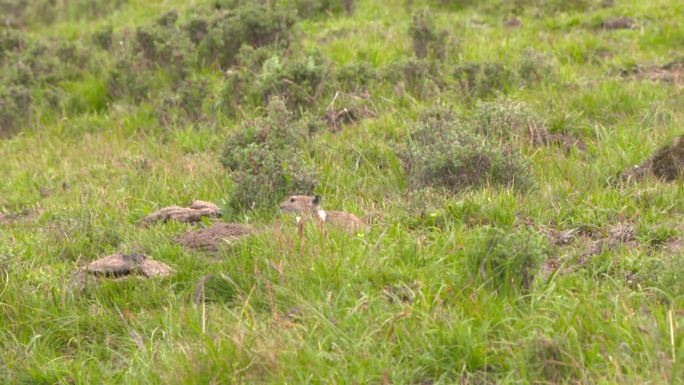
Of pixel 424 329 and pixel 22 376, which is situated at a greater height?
pixel 424 329

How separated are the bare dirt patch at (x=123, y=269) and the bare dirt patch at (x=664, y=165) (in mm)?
2796

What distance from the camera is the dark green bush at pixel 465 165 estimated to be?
5918mm

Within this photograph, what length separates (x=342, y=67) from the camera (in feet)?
28.9

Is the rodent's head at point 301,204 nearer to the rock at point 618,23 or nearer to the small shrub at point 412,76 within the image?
the small shrub at point 412,76

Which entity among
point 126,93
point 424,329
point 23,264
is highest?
point 424,329

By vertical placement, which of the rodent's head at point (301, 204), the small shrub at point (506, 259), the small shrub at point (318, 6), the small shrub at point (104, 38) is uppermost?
the small shrub at point (506, 259)

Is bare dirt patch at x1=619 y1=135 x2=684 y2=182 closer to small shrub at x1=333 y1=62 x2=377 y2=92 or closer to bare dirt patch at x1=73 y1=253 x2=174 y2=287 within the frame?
bare dirt patch at x1=73 y1=253 x2=174 y2=287

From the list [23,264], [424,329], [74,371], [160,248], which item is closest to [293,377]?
[424,329]

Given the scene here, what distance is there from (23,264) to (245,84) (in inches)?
150

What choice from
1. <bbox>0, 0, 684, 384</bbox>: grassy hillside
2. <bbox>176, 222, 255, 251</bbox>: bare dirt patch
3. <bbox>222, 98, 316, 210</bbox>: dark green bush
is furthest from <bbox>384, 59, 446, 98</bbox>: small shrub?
<bbox>176, 222, 255, 251</bbox>: bare dirt patch

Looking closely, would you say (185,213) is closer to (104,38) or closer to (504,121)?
(504,121)

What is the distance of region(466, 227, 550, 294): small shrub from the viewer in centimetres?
420

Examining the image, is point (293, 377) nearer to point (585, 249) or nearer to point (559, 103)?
point (585, 249)

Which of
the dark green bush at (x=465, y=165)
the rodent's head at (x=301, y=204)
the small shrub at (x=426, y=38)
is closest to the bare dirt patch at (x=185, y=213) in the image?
the rodent's head at (x=301, y=204)
